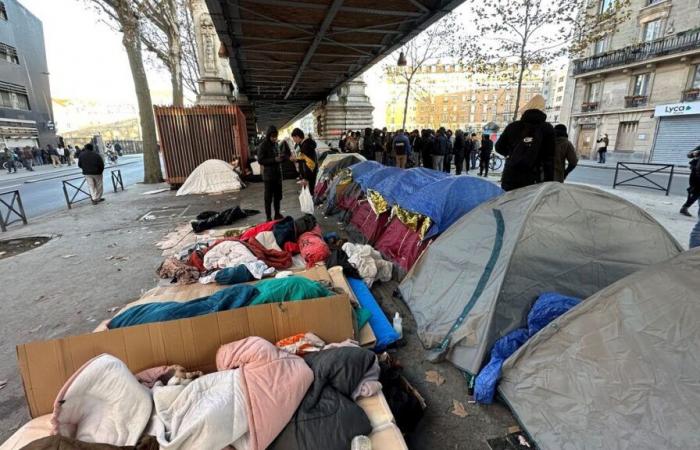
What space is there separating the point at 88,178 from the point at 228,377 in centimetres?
1145

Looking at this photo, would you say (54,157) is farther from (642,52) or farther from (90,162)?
(642,52)

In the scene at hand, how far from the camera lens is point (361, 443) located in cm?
177

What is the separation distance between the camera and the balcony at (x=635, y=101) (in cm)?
2151

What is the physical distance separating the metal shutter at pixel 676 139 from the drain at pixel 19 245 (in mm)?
27815

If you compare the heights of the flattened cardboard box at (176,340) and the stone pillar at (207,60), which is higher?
the stone pillar at (207,60)

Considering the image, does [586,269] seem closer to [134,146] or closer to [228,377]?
[228,377]

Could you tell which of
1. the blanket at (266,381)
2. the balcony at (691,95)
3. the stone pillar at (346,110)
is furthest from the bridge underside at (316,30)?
the balcony at (691,95)

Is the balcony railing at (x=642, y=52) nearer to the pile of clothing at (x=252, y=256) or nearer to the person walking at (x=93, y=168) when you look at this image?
the pile of clothing at (x=252, y=256)

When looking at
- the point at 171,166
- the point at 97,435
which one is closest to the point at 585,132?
the point at 171,166

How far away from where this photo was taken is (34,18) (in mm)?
33344

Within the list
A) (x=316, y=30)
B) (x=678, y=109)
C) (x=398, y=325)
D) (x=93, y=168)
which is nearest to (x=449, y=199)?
(x=398, y=325)

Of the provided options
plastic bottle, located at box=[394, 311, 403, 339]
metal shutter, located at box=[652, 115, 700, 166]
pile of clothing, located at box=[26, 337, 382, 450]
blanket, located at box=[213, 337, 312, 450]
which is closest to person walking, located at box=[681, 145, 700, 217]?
plastic bottle, located at box=[394, 311, 403, 339]

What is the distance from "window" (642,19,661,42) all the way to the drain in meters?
31.5

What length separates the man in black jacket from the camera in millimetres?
3951
